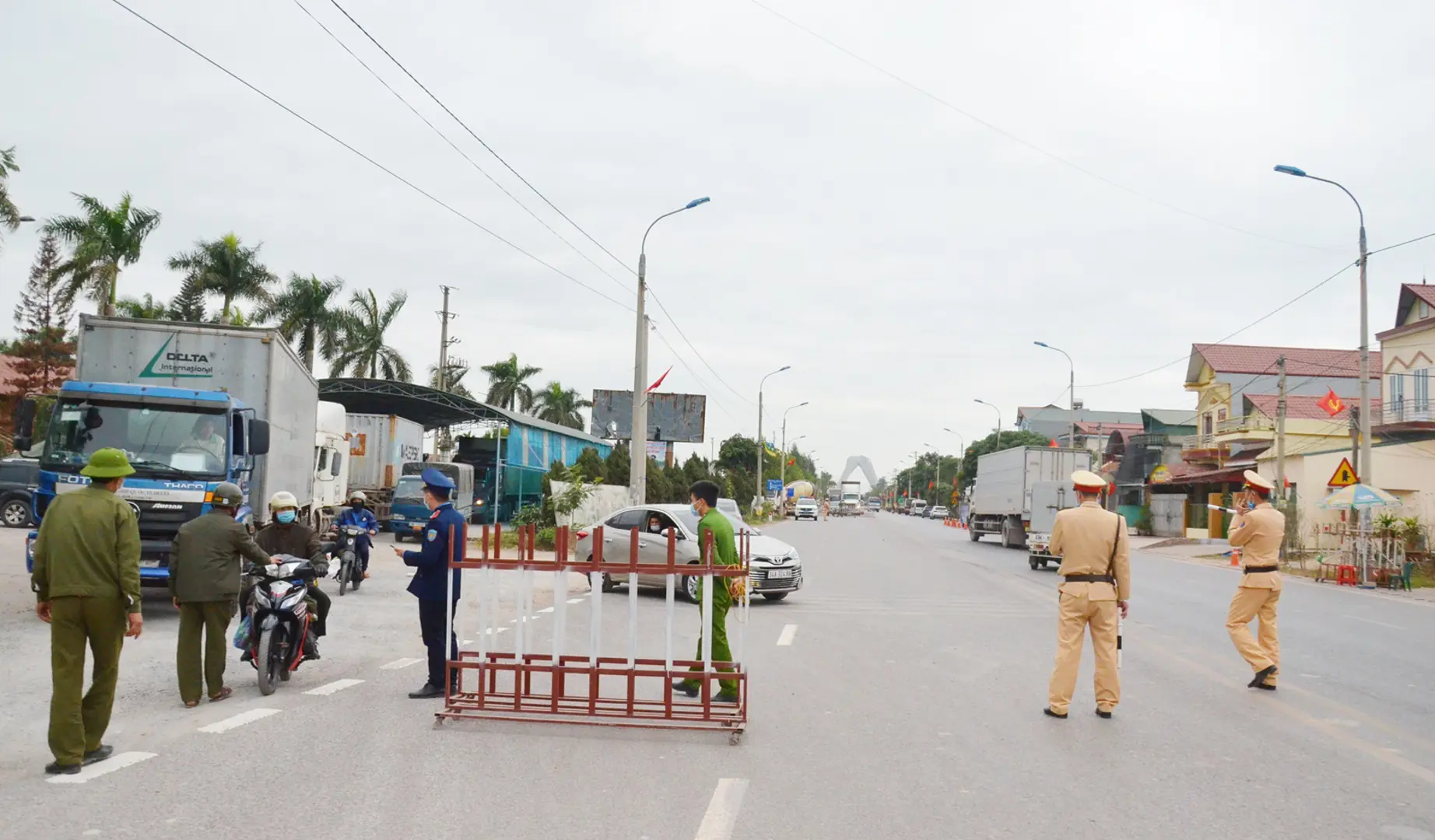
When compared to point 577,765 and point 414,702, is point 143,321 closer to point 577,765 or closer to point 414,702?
point 414,702

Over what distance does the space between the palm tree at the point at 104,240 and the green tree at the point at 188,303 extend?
156 inches

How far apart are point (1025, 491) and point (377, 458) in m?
21.4

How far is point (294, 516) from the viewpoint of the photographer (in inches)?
376

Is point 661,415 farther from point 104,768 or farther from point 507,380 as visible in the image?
point 104,768

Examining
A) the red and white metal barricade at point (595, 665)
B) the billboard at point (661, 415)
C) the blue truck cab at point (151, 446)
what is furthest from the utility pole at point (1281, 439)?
the billboard at point (661, 415)

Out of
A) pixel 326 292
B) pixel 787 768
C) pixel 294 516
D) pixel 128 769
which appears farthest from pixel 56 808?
pixel 326 292

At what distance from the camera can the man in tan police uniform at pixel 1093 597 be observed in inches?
318

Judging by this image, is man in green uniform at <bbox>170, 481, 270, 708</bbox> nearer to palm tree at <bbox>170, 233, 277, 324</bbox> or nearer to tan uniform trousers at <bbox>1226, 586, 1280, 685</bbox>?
tan uniform trousers at <bbox>1226, 586, 1280, 685</bbox>

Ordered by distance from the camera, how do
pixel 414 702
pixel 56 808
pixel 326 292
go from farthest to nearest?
pixel 326 292
pixel 414 702
pixel 56 808

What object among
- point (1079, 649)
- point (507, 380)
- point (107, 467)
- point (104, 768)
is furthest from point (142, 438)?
point (507, 380)

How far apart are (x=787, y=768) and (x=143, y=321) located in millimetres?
12527

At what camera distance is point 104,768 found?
618 cm

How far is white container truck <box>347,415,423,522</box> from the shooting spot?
36.2 m

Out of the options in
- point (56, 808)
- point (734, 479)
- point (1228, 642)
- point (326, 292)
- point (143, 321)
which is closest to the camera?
point (56, 808)
